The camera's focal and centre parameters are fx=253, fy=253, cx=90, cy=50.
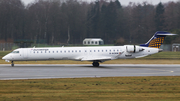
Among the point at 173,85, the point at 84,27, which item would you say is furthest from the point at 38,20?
the point at 173,85

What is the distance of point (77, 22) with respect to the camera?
3241 inches

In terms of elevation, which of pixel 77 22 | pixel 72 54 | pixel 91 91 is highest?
pixel 77 22

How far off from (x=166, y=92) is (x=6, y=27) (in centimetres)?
6569

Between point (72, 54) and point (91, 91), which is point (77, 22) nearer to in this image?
point (72, 54)

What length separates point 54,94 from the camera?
1381cm

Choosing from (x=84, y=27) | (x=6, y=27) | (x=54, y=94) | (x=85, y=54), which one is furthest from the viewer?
Answer: (x=84, y=27)

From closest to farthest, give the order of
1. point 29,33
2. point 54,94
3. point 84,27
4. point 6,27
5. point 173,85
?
1. point 54,94
2. point 173,85
3. point 6,27
4. point 29,33
5. point 84,27

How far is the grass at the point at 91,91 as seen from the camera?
42.4 ft

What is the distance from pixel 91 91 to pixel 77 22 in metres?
68.7

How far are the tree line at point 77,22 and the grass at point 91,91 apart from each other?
54.4 m

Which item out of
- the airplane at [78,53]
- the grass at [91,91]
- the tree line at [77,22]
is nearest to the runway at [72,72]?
the airplane at [78,53]

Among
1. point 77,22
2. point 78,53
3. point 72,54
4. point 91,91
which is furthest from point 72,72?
point 77,22

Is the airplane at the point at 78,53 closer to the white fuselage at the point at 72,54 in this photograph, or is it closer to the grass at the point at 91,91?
the white fuselage at the point at 72,54

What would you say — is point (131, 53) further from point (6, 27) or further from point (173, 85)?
point (6, 27)
